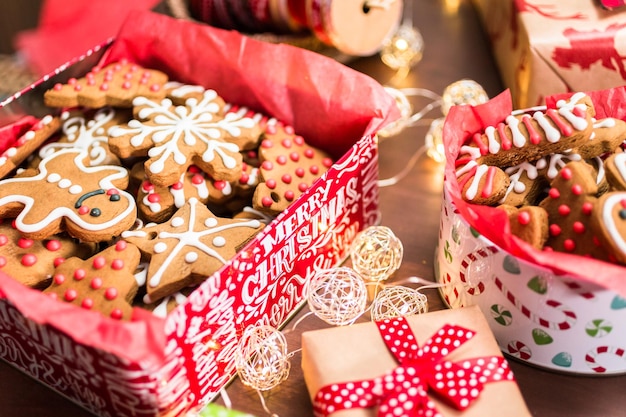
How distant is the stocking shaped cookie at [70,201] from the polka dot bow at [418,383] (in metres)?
0.34

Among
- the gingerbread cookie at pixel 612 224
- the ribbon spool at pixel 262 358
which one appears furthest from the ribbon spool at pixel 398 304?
the gingerbread cookie at pixel 612 224

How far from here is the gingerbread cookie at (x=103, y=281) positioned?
2.48 ft

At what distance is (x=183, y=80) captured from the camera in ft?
3.63

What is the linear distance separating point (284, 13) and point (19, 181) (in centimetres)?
55

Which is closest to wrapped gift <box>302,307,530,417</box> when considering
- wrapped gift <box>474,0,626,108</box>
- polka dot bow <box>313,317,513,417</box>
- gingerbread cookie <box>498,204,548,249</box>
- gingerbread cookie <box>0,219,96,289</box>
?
polka dot bow <box>313,317,513,417</box>

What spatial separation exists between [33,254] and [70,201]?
8 centimetres

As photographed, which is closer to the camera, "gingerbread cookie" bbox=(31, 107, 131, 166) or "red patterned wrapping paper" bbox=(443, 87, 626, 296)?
"red patterned wrapping paper" bbox=(443, 87, 626, 296)

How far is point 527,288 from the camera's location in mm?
739

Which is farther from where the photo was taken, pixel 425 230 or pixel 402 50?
pixel 402 50

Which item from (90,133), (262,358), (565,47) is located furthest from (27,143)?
(565,47)

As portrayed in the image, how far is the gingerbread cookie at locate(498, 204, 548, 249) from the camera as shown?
75 cm

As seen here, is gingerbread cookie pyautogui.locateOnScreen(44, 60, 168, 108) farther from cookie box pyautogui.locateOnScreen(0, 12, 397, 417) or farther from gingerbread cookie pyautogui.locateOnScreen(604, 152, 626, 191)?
gingerbread cookie pyautogui.locateOnScreen(604, 152, 626, 191)

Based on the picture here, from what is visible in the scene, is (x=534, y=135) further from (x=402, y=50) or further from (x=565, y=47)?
(x=402, y=50)

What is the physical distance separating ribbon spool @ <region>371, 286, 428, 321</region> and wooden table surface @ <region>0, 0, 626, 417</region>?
1.5 inches
